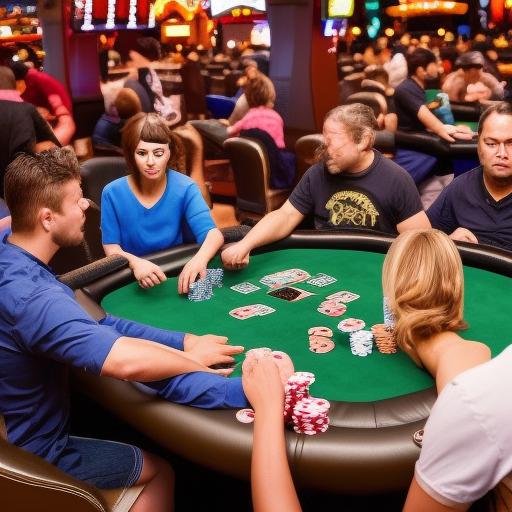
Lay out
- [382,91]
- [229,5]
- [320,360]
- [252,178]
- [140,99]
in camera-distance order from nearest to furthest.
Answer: [320,360], [252,178], [140,99], [382,91], [229,5]

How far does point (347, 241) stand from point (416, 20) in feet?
85.1

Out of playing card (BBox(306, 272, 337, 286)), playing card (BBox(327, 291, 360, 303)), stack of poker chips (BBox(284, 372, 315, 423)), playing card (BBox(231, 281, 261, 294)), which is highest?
stack of poker chips (BBox(284, 372, 315, 423))

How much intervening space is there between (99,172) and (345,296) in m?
2.05

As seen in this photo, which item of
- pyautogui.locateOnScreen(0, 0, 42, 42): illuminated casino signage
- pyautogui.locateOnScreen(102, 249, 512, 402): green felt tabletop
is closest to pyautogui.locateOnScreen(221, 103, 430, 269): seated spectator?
pyautogui.locateOnScreen(102, 249, 512, 402): green felt tabletop

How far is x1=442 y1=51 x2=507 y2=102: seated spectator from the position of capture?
6938 millimetres

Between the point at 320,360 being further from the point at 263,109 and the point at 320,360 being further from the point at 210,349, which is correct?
the point at 263,109

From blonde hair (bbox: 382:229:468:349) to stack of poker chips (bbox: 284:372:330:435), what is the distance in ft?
1.20

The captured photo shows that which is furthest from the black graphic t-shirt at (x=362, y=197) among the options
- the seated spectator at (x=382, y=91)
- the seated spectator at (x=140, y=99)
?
the seated spectator at (x=382, y=91)

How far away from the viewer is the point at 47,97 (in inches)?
227

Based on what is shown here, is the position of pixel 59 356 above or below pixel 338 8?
below

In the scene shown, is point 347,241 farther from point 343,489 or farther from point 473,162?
point 473,162

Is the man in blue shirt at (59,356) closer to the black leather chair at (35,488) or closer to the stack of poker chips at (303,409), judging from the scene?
the stack of poker chips at (303,409)

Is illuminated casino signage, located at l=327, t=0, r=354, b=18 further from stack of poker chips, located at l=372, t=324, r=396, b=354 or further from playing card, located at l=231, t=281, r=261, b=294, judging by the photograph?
stack of poker chips, located at l=372, t=324, r=396, b=354

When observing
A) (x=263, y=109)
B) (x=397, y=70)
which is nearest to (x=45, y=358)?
(x=263, y=109)
